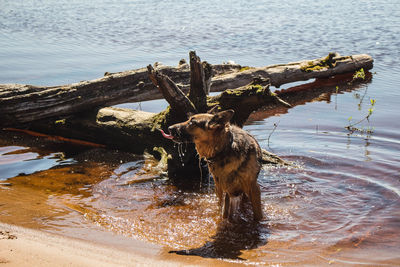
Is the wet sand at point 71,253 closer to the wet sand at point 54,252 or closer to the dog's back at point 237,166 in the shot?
the wet sand at point 54,252

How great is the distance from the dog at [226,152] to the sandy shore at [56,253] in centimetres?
153

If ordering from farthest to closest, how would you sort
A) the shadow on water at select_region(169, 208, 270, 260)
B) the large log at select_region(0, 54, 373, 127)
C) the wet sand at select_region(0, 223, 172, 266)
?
1. the large log at select_region(0, 54, 373, 127)
2. the shadow on water at select_region(169, 208, 270, 260)
3. the wet sand at select_region(0, 223, 172, 266)

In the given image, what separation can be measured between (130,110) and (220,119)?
419cm

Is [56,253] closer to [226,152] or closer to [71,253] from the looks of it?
[71,253]

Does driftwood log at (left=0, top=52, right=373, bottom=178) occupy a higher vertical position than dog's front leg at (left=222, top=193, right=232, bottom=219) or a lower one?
higher

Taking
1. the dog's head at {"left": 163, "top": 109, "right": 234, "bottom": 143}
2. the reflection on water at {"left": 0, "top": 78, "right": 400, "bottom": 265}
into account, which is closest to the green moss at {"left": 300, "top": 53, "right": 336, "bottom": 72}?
the reflection on water at {"left": 0, "top": 78, "right": 400, "bottom": 265}

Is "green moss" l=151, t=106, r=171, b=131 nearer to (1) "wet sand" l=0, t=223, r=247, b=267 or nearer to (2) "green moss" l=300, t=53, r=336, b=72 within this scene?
(1) "wet sand" l=0, t=223, r=247, b=267

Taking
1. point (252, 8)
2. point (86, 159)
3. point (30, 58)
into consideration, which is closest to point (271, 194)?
point (86, 159)

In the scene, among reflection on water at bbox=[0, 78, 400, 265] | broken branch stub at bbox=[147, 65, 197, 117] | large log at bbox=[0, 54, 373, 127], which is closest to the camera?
reflection on water at bbox=[0, 78, 400, 265]

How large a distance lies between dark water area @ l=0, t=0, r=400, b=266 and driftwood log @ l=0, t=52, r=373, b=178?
1.31 ft

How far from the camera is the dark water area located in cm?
613

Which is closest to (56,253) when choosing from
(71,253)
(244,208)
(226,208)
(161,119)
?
(71,253)

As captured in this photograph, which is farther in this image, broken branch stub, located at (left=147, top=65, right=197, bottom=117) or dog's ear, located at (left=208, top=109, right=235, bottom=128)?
broken branch stub, located at (left=147, top=65, right=197, bottom=117)

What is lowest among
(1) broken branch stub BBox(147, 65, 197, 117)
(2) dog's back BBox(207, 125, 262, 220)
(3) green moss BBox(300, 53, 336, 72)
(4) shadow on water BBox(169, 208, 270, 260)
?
(4) shadow on water BBox(169, 208, 270, 260)
